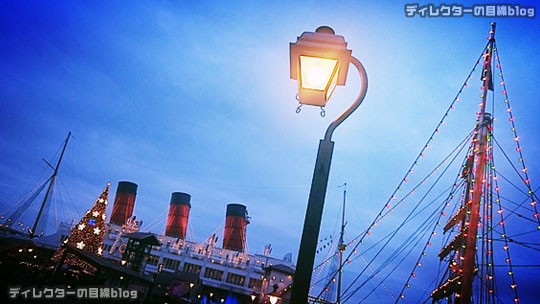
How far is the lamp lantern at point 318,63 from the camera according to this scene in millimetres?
2391

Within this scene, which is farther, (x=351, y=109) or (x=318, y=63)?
(x=351, y=109)

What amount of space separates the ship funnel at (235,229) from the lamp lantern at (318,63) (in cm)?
4750

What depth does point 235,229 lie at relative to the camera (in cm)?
4794

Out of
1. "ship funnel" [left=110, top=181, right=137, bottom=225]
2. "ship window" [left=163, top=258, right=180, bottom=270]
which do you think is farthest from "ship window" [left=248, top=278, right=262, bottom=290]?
"ship funnel" [left=110, top=181, right=137, bottom=225]

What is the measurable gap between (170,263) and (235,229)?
11459mm

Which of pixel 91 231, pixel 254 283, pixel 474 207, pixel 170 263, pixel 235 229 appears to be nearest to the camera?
pixel 474 207

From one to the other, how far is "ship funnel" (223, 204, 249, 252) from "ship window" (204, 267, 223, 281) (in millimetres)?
6581

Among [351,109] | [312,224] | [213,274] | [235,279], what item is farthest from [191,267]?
[351,109]

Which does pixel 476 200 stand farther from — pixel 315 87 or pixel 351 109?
pixel 315 87

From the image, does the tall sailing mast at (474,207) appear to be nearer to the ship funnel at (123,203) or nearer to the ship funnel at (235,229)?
the ship funnel at (235,229)

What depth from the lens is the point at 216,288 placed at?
3941 cm

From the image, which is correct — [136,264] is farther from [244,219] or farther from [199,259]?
[244,219]

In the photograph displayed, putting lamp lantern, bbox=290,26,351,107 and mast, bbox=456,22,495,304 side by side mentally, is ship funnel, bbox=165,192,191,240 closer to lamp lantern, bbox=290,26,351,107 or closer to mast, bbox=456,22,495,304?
mast, bbox=456,22,495,304

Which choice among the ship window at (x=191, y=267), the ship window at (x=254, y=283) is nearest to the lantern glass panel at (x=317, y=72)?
the ship window at (x=254, y=283)
